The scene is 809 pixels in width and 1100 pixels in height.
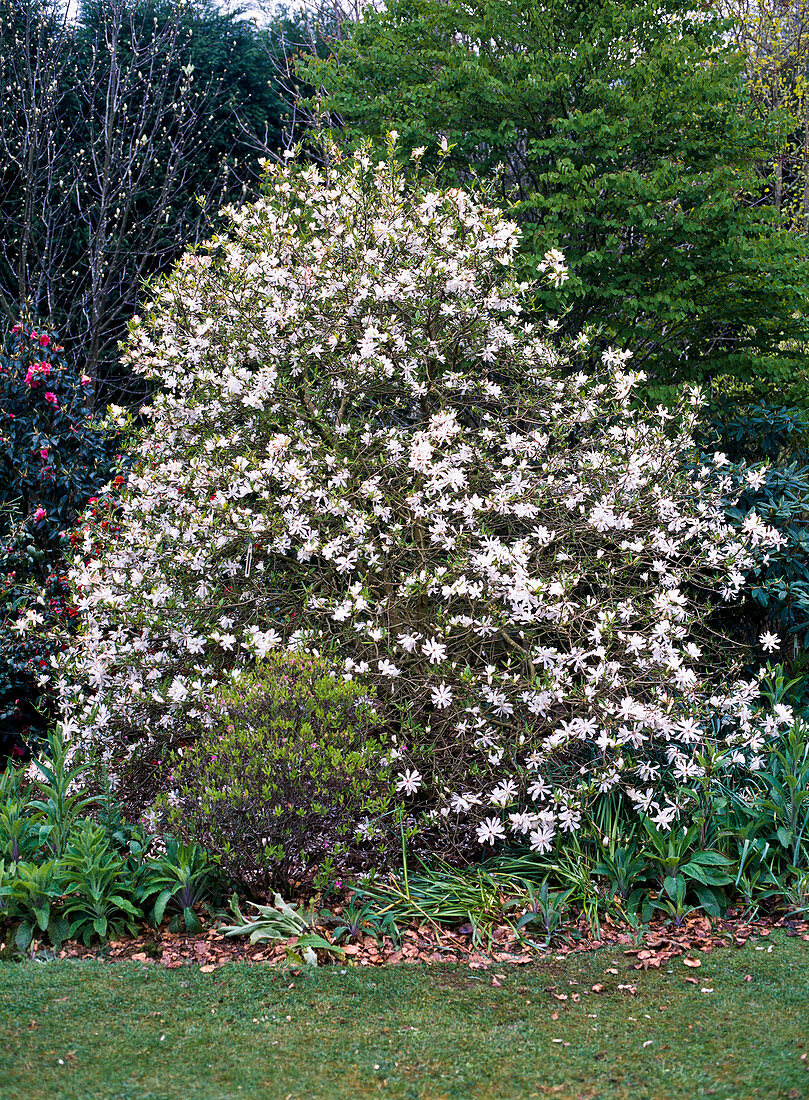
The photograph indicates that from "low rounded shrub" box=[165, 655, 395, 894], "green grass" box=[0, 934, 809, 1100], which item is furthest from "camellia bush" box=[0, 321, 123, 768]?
"green grass" box=[0, 934, 809, 1100]

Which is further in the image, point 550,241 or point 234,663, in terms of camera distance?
point 550,241

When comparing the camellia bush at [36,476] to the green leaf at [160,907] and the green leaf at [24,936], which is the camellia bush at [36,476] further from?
the green leaf at [160,907]

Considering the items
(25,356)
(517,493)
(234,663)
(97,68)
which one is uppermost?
(97,68)

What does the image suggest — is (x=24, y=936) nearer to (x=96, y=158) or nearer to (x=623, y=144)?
(x=623, y=144)

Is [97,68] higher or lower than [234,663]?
higher

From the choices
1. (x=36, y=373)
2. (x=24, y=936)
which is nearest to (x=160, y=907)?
Answer: (x=24, y=936)

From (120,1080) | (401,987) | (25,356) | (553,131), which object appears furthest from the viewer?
(553,131)

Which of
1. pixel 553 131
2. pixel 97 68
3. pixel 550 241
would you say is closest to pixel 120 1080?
pixel 550 241

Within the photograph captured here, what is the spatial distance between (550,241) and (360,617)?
3.83m

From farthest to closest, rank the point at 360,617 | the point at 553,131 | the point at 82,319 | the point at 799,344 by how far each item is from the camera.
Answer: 1. the point at 82,319
2. the point at 799,344
3. the point at 553,131
4. the point at 360,617

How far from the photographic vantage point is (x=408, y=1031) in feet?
11.2

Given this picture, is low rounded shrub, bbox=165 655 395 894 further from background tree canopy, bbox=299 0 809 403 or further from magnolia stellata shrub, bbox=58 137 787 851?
background tree canopy, bbox=299 0 809 403

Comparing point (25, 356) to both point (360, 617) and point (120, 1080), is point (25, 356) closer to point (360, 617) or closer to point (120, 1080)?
point (360, 617)

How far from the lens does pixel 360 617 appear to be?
5.19 meters
